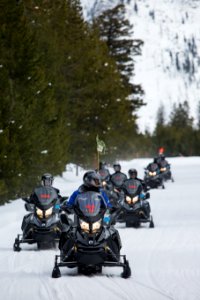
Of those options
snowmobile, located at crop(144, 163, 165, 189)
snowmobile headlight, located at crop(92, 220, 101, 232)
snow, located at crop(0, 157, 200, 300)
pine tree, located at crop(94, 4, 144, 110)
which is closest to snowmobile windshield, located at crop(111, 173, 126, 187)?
snow, located at crop(0, 157, 200, 300)

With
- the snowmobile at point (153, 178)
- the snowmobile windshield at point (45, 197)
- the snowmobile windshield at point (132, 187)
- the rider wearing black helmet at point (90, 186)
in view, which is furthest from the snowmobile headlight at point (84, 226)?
the snowmobile at point (153, 178)

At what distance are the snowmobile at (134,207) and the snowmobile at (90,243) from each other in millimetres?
7406

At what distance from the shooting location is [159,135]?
13850 cm

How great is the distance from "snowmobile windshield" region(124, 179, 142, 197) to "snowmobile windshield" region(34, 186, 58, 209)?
188 inches

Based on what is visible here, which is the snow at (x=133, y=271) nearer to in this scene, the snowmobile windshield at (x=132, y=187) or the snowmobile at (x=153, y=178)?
the snowmobile windshield at (x=132, y=187)

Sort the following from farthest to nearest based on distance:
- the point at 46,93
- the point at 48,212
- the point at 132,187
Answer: the point at 46,93 < the point at 132,187 < the point at 48,212

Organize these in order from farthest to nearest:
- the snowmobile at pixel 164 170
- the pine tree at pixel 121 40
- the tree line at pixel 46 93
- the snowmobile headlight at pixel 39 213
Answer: the pine tree at pixel 121 40 < the snowmobile at pixel 164 170 < the tree line at pixel 46 93 < the snowmobile headlight at pixel 39 213

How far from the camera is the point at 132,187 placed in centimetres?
1872

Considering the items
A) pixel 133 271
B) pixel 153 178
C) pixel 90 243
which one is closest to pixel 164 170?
pixel 153 178

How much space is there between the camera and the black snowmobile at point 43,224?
13.8m

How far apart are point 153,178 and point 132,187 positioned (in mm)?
17747

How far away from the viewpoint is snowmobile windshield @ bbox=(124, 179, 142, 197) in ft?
61.3

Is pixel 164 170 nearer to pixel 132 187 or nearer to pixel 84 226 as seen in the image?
pixel 132 187

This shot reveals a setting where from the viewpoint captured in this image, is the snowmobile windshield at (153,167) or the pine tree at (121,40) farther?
the pine tree at (121,40)
